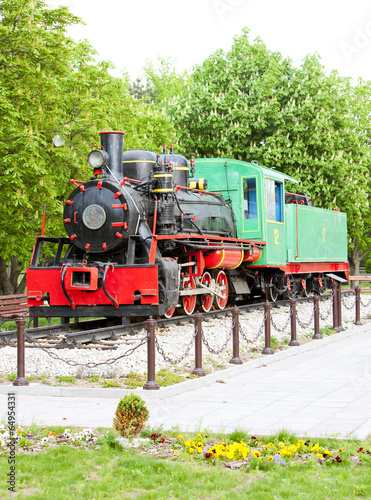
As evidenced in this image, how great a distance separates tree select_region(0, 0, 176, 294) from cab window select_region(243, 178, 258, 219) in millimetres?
3722

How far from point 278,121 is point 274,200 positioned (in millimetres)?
9560

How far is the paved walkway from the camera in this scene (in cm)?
644

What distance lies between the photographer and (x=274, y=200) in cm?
1764

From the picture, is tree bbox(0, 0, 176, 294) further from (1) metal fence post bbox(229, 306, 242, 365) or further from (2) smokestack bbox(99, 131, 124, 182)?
(1) metal fence post bbox(229, 306, 242, 365)

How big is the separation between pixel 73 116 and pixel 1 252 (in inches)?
150

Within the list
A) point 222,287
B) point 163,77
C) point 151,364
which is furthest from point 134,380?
point 163,77

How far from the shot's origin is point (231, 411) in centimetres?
703

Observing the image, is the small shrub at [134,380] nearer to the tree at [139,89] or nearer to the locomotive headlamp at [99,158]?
the locomotive headlamp at [99,158]

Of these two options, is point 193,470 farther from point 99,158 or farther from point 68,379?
point 99,158

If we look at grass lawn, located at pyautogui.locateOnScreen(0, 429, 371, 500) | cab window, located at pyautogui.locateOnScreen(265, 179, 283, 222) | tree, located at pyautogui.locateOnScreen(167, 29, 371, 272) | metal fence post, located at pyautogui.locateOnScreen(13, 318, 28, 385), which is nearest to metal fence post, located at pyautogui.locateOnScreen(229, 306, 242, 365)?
metal fence post, located at pyautogui.locateOnScreen(13, 318, 28, 385)

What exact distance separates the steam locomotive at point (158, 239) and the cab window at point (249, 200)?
25 mm

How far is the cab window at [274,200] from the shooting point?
17.2 metres

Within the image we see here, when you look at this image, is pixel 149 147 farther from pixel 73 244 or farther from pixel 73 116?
pixel 73 244

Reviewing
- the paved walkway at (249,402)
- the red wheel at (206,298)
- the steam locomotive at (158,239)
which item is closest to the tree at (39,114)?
the steam locomotive at (158,239)
